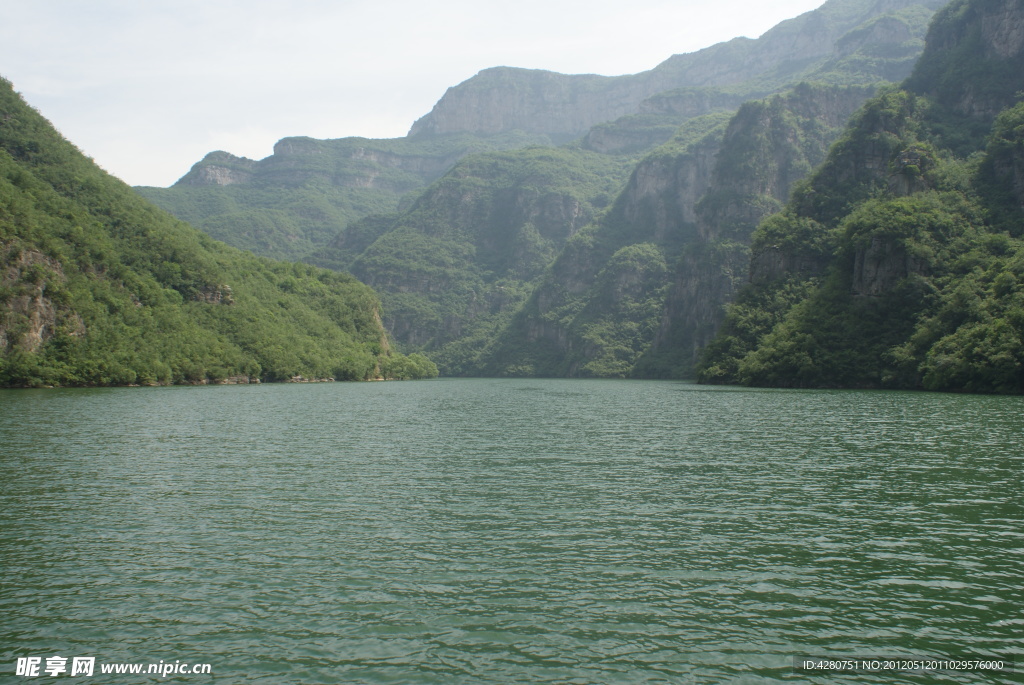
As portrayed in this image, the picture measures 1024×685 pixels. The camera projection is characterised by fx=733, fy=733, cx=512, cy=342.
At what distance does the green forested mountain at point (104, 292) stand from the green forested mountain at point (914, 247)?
326ft

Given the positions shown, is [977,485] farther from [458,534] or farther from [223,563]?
[223,563]

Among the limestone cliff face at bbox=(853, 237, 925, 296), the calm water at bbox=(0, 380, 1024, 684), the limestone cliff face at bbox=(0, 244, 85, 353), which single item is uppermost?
the limestone cliff face at bbox=(853, 237, 925, 296)

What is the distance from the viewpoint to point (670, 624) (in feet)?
54.0

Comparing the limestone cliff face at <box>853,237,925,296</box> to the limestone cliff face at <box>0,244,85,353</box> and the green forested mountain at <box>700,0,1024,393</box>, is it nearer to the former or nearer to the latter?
the green forested mountain at <box>700,0,1024,393</box>

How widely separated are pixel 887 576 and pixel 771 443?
88.8 ft

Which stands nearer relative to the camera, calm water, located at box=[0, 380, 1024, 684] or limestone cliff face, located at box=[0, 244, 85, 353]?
calm water, located at box=[0, 380, 1024, 684]

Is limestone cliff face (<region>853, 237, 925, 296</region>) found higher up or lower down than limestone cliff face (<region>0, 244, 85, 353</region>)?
higher up

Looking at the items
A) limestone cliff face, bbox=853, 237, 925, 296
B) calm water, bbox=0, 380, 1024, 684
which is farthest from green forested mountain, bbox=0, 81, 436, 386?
limestone cliff face, bbox=853, 237, 925, 296

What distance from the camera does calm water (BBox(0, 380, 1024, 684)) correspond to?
1515 cm

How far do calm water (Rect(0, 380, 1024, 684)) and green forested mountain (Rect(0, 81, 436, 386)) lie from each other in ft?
252

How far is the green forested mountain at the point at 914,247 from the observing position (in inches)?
3917

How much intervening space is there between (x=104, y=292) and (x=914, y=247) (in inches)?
5381

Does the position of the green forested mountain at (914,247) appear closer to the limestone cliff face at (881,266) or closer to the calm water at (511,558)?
the limestone cliff face at (881,266)

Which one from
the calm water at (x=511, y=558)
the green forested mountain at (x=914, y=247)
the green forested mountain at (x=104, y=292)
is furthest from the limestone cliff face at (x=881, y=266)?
the green forested mountain at (x=104, y=292)
